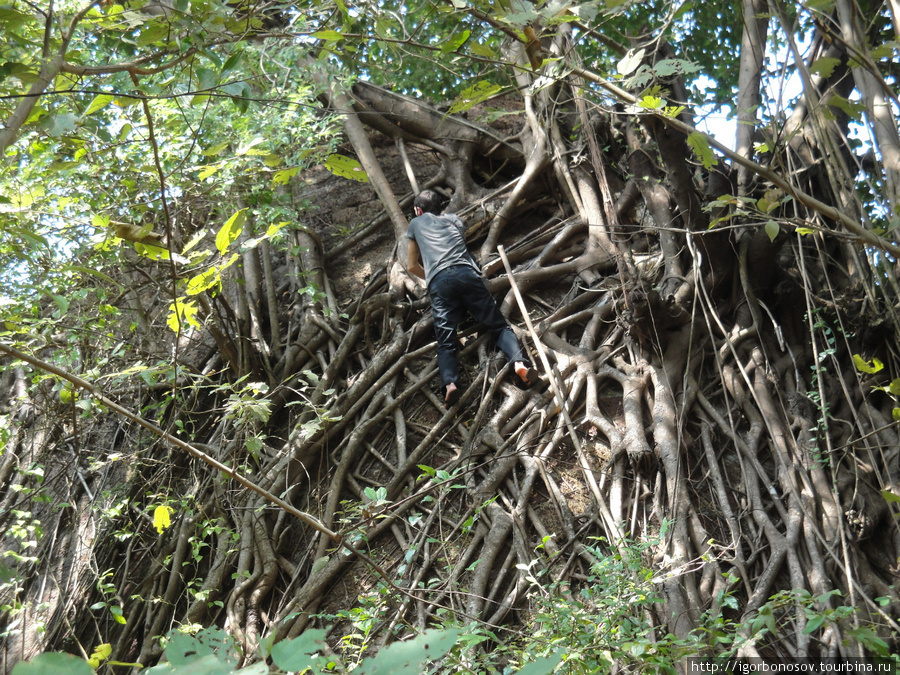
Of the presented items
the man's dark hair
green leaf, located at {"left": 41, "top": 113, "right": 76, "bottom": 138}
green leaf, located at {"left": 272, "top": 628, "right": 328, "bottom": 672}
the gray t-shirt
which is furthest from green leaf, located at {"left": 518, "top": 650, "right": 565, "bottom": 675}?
the man's dark hair

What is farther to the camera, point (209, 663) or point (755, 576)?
point (755, 576)

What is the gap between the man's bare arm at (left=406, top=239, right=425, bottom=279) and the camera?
199 inches

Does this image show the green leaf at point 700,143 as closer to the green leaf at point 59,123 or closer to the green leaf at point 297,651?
the green leaf at point 297,651

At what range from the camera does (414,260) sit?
16.7 ft

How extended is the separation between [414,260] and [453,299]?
0.59 m

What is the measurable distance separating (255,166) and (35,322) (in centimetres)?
147

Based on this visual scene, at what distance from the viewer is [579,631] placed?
2586 millimetres

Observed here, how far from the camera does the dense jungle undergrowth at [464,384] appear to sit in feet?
10.9

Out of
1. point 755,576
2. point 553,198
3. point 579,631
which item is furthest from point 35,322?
point 755,576

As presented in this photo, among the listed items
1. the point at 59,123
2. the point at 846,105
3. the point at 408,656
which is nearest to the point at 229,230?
the point at 59,123

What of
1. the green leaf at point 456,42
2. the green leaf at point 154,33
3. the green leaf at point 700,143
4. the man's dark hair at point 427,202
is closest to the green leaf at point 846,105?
the green leaf at point 700,143

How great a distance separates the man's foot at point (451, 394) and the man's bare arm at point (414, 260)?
98 centimetres

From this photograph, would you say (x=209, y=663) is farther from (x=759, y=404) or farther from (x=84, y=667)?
(x=759, y=404)

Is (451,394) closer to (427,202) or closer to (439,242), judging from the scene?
(439,242)
